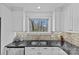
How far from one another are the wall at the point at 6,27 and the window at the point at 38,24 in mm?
249

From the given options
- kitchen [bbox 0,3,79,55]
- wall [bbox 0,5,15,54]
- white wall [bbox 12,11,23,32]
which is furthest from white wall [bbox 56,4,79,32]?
wall [bbox 0,5,15,54]

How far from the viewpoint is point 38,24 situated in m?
1.40

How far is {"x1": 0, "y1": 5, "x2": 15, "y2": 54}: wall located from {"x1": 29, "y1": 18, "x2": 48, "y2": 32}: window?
0.82 feet

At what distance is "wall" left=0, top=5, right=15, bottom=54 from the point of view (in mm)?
1324

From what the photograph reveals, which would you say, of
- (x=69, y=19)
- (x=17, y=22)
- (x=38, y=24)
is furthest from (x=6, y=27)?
(x=69, y=19)

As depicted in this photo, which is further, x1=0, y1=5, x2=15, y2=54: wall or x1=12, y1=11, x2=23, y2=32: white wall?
x1=12, y1=11, x2=23, y2=32: white wall

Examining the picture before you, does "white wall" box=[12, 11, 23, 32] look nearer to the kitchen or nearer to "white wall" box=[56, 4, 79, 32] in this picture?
the kitchen

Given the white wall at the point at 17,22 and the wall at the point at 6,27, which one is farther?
the white wall at the point at 17,22

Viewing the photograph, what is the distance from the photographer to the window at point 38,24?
1.41 m

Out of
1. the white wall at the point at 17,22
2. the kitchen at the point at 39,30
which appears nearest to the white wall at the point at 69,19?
the kitchen at the point at 39,30

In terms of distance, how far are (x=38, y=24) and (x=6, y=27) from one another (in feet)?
1.21

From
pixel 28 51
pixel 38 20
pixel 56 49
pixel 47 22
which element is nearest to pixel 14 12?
pixel 38 20

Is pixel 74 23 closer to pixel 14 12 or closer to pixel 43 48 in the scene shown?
pixel 43 48

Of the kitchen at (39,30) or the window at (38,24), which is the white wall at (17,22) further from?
the window at (38,24)
